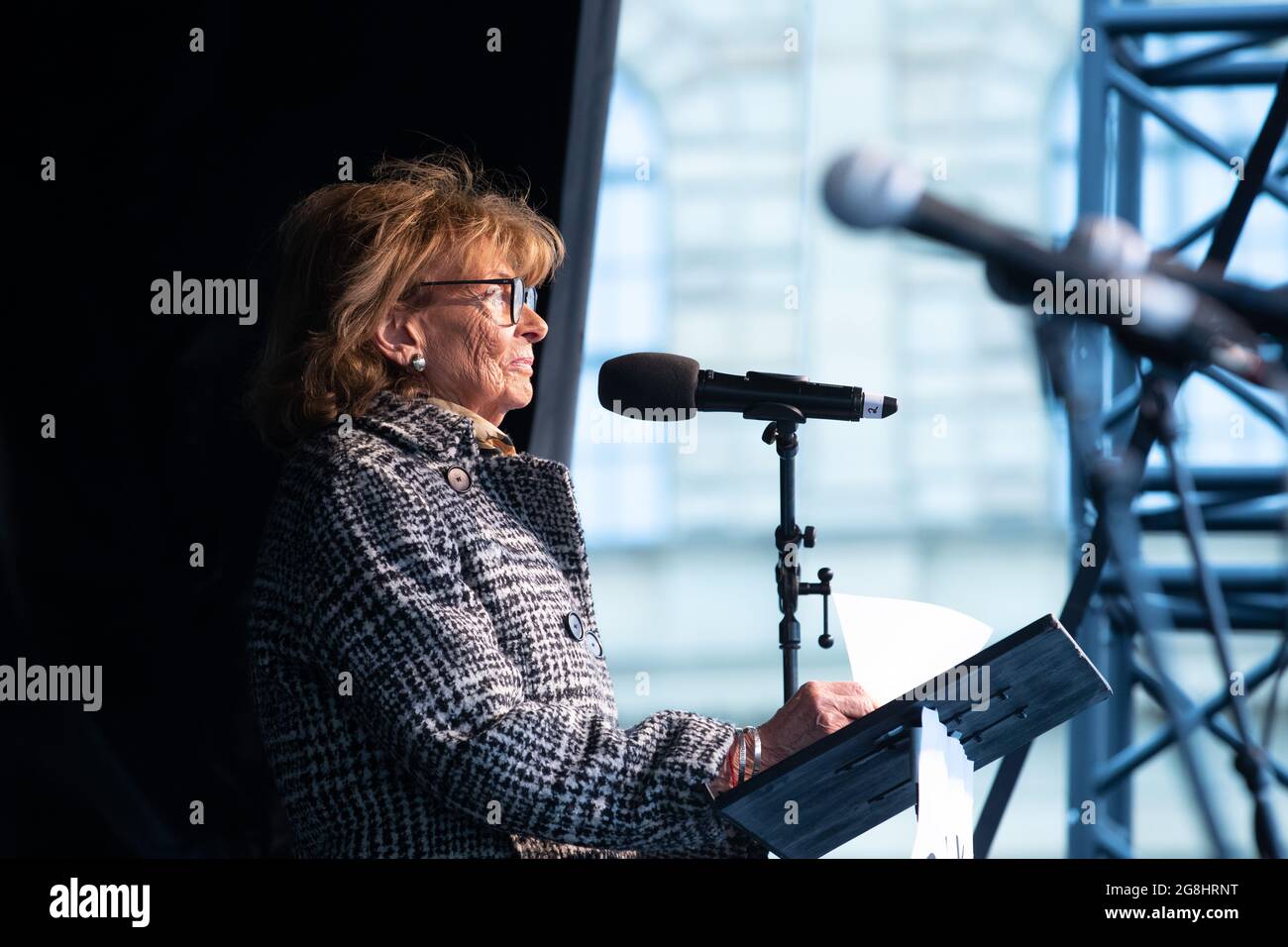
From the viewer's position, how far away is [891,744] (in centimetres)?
88

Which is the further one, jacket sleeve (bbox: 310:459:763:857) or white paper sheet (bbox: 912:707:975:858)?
jacket sleeve (bbox: 310:459:763:857)

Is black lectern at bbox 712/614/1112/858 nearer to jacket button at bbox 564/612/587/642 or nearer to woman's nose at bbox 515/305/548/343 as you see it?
jacket button at bbox 564/612/587/642

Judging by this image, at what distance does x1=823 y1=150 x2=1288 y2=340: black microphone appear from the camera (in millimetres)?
885

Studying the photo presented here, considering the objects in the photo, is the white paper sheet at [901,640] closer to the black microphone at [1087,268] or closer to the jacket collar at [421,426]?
the black microphone at [1087,268]

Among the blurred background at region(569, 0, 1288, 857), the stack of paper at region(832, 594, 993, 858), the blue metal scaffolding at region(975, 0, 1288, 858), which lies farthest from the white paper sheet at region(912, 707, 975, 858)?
the blurred background at region(569, 0, 1288, 857)

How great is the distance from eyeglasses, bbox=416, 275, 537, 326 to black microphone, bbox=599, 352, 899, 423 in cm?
12

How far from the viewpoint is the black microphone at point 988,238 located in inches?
34.9

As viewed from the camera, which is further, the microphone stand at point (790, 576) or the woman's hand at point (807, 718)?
the microphone stand at point (790, 576)

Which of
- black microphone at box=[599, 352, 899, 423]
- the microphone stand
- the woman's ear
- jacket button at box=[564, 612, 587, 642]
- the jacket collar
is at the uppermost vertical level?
the woman's ear

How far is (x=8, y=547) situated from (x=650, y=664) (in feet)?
11.7

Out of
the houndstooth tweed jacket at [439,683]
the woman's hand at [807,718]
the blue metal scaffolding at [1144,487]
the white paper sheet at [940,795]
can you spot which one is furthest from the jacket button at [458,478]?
the blue metal scaffolding at [1144,487]
